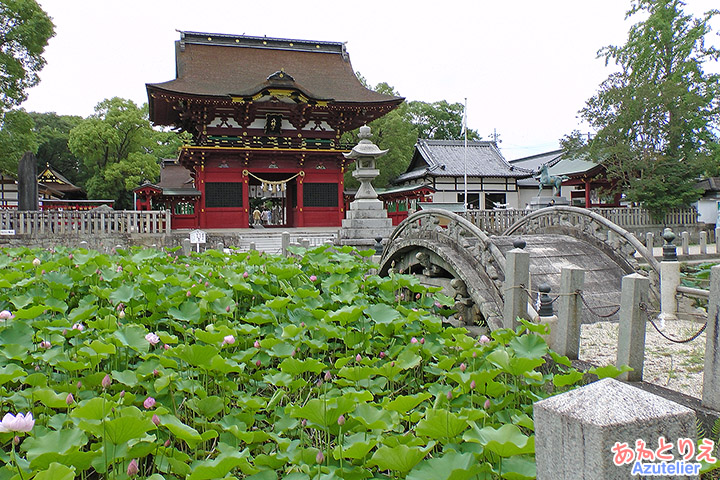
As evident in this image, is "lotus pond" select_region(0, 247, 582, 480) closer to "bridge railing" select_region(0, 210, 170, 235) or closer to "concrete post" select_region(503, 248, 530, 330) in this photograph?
"concrete post" select_region(503, 248, 530, 330)

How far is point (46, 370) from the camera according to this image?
3.09 m

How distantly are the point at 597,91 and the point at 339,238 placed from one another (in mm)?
13476

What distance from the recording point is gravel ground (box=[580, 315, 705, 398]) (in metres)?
4.01

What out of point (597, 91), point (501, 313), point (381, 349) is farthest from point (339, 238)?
point (597, 91)

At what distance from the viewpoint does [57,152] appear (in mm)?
39219

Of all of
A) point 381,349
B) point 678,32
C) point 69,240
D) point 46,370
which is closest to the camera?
point 46,370

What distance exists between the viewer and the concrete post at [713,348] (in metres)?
3.20

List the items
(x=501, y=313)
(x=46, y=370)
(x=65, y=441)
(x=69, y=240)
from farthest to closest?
1. (x=69, y=240)
2. (x=501, y=313)
3. (x=46, y=370)
4. (x=65, y=441)

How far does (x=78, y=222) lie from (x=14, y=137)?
A: 19.2 ft

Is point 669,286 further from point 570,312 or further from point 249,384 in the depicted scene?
point 249,384

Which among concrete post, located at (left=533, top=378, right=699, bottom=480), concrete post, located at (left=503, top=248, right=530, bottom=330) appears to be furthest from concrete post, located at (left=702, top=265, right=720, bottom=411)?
concrete post, located at (left=533, top=378, right=699, bottom=480)

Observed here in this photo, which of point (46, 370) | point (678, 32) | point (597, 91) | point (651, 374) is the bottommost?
point (651, 374)

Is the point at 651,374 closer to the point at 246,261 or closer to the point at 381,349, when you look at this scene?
the point at 381,349

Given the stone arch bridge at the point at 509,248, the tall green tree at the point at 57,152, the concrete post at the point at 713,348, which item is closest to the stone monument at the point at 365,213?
the stone arch bridge at the point at 509,248
